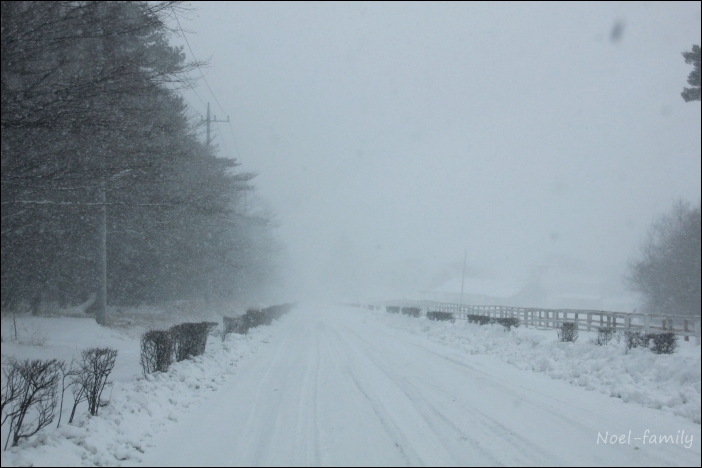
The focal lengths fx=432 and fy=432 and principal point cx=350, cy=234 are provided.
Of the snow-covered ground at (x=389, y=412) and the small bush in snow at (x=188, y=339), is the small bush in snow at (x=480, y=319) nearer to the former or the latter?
the snow-covered ground at (x=389, y=412)

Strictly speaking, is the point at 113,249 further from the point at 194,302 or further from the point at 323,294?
the point at 323,294

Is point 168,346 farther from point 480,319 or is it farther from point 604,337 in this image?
point 480,319

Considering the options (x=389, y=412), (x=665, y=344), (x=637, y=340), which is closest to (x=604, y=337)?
(x=637, y=340)

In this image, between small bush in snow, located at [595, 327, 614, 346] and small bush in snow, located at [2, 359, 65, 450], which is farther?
small bush in snow, located at [595, 327, 614, 346]

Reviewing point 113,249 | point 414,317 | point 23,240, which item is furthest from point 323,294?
point 23,240

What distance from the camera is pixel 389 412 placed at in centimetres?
712

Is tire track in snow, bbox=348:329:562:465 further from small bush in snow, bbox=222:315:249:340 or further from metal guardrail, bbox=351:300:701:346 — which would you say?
small bush in snow, bbox=222:315:249:340

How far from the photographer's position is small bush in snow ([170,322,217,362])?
10172mm

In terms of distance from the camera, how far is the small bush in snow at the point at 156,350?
28.7 feet

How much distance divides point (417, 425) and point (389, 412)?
2.63 feet

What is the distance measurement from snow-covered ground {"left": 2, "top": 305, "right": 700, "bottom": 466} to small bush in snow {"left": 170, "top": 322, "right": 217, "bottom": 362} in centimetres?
36

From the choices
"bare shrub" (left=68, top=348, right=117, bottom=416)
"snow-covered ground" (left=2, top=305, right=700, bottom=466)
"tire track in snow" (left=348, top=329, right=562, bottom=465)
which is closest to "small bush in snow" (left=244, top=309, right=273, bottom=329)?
"snow-covered ground" (left=2, top=305, right=700, bottom=466)

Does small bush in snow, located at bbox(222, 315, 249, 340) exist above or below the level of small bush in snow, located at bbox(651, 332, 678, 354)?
below

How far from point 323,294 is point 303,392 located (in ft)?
410
